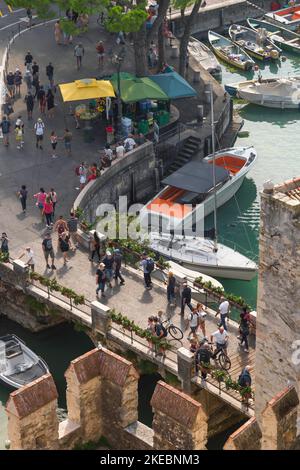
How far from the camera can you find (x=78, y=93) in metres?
55.8

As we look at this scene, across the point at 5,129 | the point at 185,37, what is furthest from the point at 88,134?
the point at 185,37

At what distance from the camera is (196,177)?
55.3 m

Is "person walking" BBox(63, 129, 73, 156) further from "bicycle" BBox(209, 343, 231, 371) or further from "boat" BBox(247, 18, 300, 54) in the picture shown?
"boat" BBox(247, 18, 300, 54)

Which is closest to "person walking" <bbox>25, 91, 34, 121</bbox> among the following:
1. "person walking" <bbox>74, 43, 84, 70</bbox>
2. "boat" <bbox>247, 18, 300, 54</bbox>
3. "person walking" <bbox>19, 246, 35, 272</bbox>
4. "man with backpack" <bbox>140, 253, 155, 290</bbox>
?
"person walking" <bbox>74, 43, 84, 70</bbox>

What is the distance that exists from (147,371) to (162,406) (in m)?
14.4

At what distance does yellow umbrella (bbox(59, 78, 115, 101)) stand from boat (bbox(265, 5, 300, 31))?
29.5 metres

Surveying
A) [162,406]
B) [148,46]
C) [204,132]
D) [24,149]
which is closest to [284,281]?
[162,406]

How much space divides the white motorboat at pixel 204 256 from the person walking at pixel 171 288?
6287 mm

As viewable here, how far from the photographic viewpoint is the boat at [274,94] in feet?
229

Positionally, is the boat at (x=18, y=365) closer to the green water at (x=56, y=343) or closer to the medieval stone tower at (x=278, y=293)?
the green water at (x=56, y=343)

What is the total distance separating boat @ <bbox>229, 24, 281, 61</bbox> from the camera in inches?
3059

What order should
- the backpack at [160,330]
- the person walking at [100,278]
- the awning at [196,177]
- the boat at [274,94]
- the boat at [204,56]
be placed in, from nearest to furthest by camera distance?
the backpack at [160,330]
the person walking at [100,278]
the awning at [196,177]
the boat at [274,94]
the boat at [204,56]

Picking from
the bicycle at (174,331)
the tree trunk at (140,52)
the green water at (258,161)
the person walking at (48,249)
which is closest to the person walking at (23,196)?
the person walking at (48,249)

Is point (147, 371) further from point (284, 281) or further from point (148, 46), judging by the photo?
point (148, 46)
